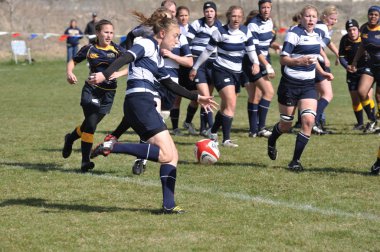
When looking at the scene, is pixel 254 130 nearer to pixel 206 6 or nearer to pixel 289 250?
pixel 206 6

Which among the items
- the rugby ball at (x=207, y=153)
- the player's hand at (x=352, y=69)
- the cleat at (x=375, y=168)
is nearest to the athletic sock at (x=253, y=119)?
the player's hand at (x=352, y=69)

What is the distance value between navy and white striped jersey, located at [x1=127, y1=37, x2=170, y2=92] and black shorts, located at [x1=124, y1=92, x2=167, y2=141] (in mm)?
113

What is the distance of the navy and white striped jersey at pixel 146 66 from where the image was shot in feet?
24.2

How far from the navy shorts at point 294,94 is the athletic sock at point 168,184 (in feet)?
9.60

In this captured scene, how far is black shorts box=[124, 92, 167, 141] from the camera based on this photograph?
287 inches

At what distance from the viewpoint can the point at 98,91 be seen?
9.70m

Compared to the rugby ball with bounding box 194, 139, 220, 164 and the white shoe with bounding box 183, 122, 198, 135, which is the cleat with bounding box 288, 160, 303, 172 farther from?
the white shoe with bounding box 183, 122, 198, 135

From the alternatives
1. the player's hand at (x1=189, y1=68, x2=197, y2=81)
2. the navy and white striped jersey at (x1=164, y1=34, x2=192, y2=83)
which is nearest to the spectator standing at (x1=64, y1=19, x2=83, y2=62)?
the navy and white striped jersey at (x1=164, y1=34, x2=192, y2=83)

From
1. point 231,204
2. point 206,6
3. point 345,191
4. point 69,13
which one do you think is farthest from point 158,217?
point 69,13

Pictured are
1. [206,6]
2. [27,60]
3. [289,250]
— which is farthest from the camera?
[27,60]

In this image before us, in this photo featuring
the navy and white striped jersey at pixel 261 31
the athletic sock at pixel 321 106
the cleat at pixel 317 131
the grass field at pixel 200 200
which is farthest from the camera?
the athletic sock at pixel 321 106

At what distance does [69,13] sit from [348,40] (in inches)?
1037

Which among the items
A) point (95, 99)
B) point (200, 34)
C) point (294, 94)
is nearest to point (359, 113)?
point (200, 34)

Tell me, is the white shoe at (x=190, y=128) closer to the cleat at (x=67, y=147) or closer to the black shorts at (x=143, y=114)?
the cleat at (x=67, y=147)
